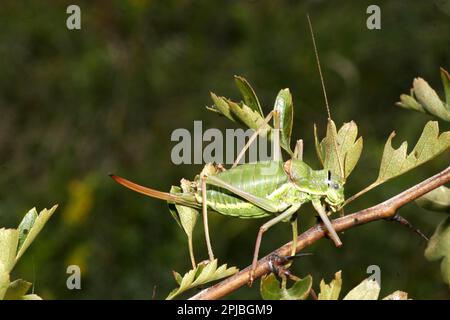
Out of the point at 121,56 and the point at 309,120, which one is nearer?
the point at 309,120

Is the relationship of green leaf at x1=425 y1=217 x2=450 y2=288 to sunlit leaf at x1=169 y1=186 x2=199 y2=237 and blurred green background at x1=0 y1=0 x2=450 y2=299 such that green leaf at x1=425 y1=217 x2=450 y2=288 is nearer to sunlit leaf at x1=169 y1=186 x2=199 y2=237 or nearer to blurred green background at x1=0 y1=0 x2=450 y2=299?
sunlit leaf at x1=169 y1=186 x2=199 y2=237

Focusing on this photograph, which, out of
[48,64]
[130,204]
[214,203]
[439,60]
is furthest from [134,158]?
[214,203]

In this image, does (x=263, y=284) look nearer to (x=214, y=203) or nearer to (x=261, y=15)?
(x=214, y=203)

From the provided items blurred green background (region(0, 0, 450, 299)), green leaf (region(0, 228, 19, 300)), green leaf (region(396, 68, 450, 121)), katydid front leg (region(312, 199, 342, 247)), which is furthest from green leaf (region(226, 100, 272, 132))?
blurred green background (region(0, 0, 450, 299))

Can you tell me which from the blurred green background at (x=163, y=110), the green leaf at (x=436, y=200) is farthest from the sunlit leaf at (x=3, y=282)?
the blurred green background at (x=163, y=110)

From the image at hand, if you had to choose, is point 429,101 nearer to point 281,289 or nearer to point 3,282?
point 281,289

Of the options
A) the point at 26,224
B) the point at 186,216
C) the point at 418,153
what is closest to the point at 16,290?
the point at 26,224
